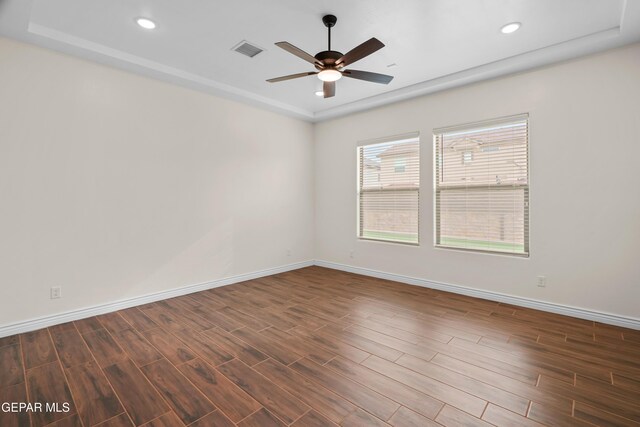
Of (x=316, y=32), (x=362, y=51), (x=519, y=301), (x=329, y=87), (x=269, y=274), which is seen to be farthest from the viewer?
(x=269, y=274)

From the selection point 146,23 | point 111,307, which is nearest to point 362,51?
point 146,23

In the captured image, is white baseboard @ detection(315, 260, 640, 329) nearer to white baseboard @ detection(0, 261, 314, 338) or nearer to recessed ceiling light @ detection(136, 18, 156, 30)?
white baseboard @ detection(0, 261, 314, 338)

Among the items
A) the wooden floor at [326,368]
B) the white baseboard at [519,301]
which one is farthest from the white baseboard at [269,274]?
the wooden floor at [326,368]

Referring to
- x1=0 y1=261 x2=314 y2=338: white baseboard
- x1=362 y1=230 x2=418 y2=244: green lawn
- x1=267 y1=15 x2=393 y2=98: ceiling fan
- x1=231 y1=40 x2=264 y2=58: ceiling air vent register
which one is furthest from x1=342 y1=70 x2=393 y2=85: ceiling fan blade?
x1=0 y1=261 x2=314 y2=338: white baseboard

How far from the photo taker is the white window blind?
4.56 m

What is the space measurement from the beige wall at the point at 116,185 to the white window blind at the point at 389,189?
1.68m

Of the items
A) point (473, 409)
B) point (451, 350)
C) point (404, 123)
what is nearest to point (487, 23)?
point (404, 123)

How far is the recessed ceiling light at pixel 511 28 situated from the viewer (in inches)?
107

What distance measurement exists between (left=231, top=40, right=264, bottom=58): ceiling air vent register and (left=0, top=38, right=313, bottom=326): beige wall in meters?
1.24

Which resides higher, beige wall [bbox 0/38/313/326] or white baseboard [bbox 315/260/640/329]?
beige wall [bbox 0/38/313/326]

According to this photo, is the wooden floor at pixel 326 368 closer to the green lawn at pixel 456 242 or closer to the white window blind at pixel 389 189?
the green lawn at pixel 456 242

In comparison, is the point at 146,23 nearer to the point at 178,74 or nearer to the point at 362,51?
the point at 178,74

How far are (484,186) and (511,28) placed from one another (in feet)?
5.93

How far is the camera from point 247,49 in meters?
3.18
